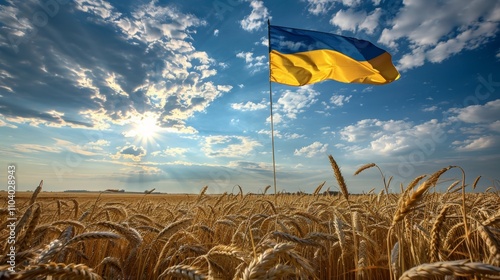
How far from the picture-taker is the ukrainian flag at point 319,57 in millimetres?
10492

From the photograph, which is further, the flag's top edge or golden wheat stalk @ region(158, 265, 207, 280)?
the flag's top edge

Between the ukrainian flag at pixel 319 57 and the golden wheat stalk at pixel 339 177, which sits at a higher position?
the ukrainian flag at pixel 319 57

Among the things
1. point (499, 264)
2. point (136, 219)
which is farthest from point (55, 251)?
point (136, 219)

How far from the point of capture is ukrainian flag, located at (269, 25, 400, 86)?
34.4ft

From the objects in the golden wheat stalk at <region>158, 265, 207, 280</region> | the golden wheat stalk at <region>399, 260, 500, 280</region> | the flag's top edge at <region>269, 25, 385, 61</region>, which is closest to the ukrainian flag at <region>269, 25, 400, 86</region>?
the flag's top edge at <region>269, 25, 385, 61</region>

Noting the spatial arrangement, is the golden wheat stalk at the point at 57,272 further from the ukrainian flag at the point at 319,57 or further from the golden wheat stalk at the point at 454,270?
the ukrainian flag at the point at 319,57

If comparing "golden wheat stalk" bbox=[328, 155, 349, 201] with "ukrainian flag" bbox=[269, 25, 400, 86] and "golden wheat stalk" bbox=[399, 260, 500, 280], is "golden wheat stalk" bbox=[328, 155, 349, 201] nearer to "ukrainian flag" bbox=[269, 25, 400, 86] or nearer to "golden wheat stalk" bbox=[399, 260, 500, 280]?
"golden wheat stalk" bbox=[399, 260, 500, 280]

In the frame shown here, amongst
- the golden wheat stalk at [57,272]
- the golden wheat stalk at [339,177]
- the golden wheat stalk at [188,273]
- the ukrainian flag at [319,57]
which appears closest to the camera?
the golden wheat stalk at [57,272]

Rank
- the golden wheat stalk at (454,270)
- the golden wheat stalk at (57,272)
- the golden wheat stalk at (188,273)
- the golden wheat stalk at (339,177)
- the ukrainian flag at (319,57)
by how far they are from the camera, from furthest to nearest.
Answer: the ukrainian flag at (319,57) → the golden wheat stalk at (339,177) → the golden wheat stalk at (188,273) → the golden wheat stalk at (57,272) → the golden wheat stalk at (454,270)

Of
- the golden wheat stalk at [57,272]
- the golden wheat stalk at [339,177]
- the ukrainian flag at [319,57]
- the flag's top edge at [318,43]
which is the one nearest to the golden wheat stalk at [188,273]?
the golden wheat stalk at [57,272]

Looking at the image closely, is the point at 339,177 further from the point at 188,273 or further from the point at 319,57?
the point at 319,57

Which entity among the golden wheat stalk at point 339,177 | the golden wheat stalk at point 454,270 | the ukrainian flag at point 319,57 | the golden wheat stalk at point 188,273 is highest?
the ukrainian flag at point 319,57

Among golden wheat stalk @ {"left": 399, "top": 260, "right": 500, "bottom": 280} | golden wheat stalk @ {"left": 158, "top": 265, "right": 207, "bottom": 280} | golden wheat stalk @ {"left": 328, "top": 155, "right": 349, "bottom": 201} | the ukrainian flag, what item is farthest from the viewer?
the ukrainian flag

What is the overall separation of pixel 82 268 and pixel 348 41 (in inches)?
444
